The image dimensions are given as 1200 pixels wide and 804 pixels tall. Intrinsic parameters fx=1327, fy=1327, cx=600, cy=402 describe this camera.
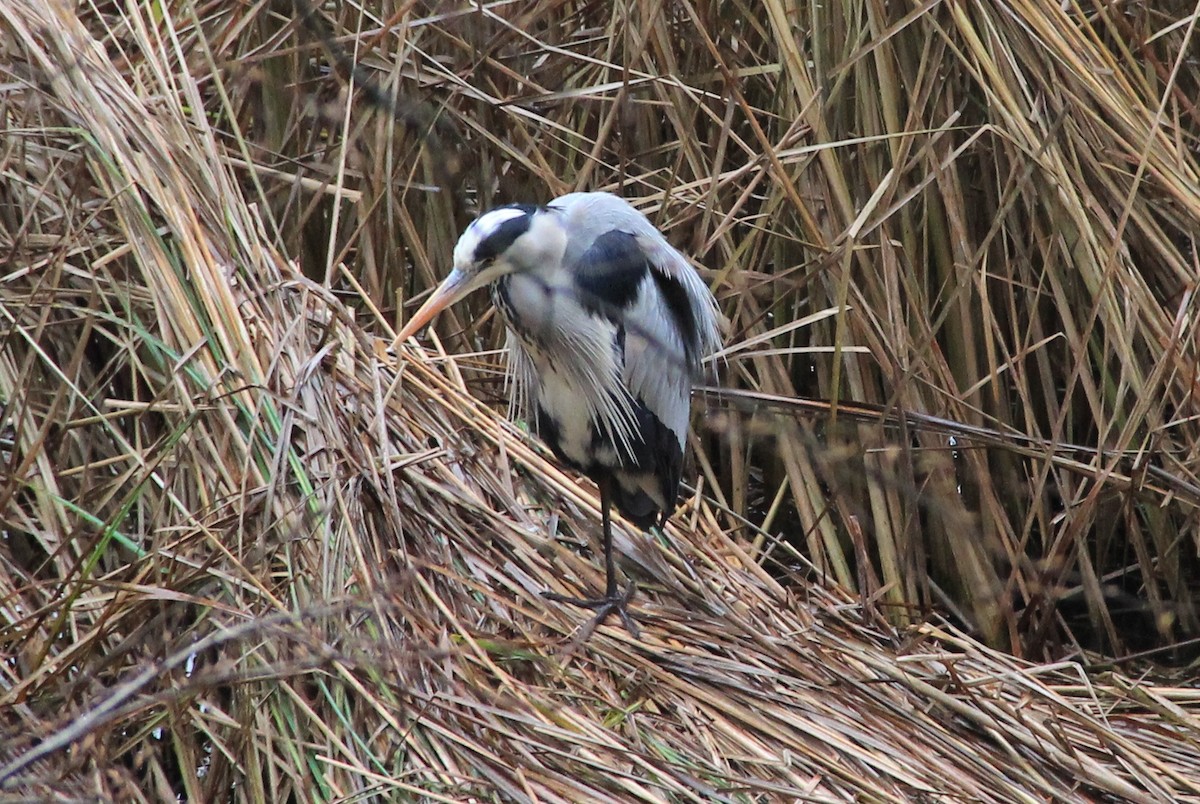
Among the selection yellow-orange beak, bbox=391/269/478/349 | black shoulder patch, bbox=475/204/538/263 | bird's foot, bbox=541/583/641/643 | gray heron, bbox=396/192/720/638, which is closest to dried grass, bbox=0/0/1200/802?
bird's foot, bbox=541/583/641/643

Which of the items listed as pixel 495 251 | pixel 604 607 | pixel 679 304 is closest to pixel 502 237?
pixel 495 251

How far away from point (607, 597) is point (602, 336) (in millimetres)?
416

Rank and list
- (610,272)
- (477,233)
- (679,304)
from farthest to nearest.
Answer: (679,304), (610,272), (477,233)

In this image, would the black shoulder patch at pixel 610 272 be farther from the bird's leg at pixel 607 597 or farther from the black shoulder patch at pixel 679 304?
the bird's leg at pixel 607 597

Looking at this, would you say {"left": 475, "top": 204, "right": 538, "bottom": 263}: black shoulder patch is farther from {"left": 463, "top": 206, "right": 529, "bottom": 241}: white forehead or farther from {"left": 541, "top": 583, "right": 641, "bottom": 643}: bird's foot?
{"left": 541, "top": 583, "right": 641, "bottom": 643}: bird's foot

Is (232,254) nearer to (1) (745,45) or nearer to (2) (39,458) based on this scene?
(2) (39,458)

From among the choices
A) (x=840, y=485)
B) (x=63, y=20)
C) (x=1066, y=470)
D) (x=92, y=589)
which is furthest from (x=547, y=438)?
(x=63, y=20)

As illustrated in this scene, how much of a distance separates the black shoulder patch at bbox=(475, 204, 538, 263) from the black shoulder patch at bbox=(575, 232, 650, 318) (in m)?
0.15

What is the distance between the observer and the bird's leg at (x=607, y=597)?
2.01m

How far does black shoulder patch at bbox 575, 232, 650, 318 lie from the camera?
2.00m

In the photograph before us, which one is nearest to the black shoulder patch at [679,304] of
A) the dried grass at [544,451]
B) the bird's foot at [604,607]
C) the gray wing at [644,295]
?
the gray wing at [644,295]

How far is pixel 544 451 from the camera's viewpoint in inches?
94.6

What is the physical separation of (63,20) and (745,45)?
117 centimetres

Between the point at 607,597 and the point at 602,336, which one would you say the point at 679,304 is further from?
the point at 607,597
